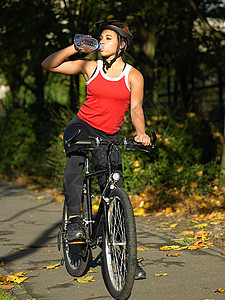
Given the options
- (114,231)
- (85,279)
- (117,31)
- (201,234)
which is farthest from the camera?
(201,234)

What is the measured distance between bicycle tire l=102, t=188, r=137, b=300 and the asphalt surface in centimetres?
25

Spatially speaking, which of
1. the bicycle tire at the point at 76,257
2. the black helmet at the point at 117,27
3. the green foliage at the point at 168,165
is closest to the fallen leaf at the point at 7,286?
the bicycle tire at the point at 76,257

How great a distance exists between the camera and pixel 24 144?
13.9 metres

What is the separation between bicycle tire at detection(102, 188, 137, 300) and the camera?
3.91m

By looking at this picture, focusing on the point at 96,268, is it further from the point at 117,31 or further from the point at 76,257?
the point at 117,31

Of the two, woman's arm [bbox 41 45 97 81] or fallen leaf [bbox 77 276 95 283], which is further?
fallen leaf [bbox 77 276 95 283]

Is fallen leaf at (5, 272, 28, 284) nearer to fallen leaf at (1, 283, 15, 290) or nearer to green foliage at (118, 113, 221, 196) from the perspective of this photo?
fallen leaf at (1, 283, 15, 290)

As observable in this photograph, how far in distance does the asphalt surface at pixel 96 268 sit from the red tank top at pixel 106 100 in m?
1.30

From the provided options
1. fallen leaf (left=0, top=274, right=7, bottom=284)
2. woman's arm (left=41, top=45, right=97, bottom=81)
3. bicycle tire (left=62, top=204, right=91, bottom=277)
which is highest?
woman's arm (left=41, top=45, right=97, bottom=81)

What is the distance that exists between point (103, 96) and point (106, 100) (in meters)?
0.04

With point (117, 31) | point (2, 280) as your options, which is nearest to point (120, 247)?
point (2, 280)

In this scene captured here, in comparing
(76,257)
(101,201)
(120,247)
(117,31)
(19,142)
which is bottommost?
(76,257)

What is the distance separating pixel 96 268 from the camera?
5270 millimetres

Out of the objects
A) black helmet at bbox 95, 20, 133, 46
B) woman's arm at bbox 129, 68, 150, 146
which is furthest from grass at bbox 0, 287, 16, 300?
black helmet at bbox 95, 20, 133, 46
